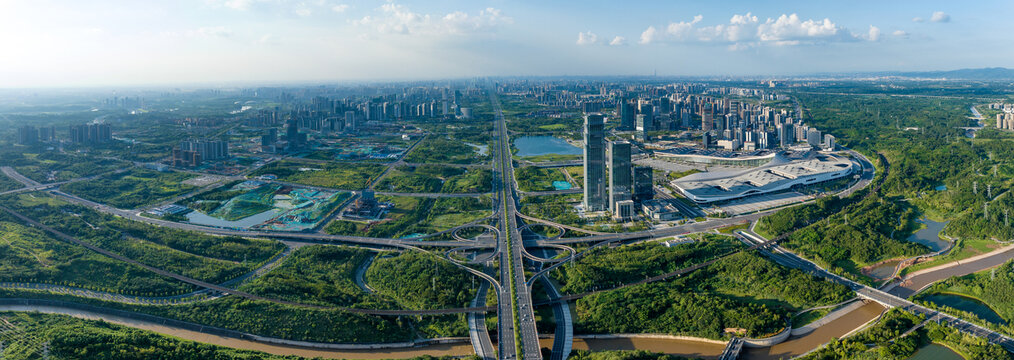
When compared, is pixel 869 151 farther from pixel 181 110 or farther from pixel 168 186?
pixel 181 110

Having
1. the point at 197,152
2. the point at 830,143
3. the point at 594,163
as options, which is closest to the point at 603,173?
the point at 594,163

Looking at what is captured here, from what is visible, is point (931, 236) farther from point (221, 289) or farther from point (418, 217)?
point (221, 289)

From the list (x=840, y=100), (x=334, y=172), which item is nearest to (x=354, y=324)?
(x=334, y=172)

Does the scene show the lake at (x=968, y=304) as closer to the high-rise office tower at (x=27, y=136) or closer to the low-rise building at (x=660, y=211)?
the low-rise building at (x=660, y=211)

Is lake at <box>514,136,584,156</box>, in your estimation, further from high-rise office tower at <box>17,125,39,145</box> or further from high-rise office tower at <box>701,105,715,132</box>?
high-rise office tower at <box>17,125,39,145</box>

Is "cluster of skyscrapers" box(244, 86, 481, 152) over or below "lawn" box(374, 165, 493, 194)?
over

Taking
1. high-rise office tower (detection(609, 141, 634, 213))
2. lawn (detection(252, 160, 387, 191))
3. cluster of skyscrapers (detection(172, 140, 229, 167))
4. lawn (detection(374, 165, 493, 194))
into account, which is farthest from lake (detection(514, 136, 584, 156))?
cluster of skyscrapers (detection(172, 140, 229, 167))

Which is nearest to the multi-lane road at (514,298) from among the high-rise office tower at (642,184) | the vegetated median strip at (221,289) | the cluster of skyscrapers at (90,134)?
the vegetated median strip at (221,289)
